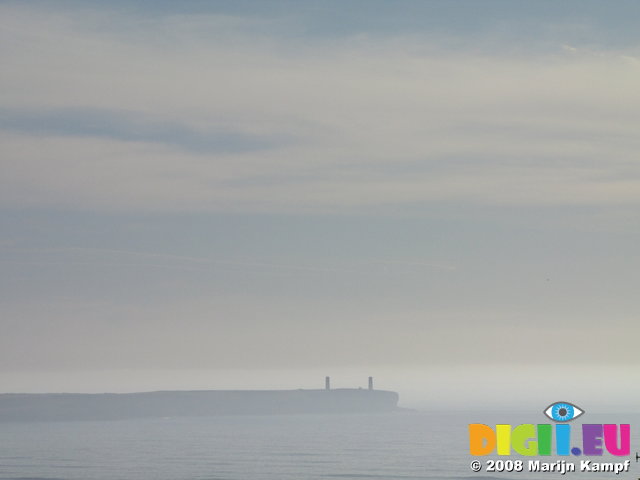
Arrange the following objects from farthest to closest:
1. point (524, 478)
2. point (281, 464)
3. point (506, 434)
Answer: point (281, 464), point (524, 478), point (506, 434)

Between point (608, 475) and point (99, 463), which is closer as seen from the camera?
point (608, 475)

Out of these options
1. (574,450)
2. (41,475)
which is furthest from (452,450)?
(574,450)

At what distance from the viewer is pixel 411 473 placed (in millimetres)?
143000

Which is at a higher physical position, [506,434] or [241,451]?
[241,451]

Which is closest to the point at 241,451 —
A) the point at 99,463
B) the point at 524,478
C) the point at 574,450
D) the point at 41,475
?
the point at 99,463

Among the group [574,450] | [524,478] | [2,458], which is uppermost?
[2,458]

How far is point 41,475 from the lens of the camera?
496ft

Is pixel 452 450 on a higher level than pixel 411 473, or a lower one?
higher

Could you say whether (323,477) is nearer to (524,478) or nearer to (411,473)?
(411,473)

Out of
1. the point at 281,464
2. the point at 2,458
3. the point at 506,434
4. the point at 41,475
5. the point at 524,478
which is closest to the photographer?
the point at 506,434

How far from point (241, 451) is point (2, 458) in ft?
144

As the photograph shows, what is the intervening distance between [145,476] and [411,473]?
121 ft

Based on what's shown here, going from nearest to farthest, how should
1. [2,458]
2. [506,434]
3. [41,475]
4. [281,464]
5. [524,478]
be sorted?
[506,434], [524,478], [41,475], [281,464], [2,458]

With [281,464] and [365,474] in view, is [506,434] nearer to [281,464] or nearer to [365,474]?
[365,474]
